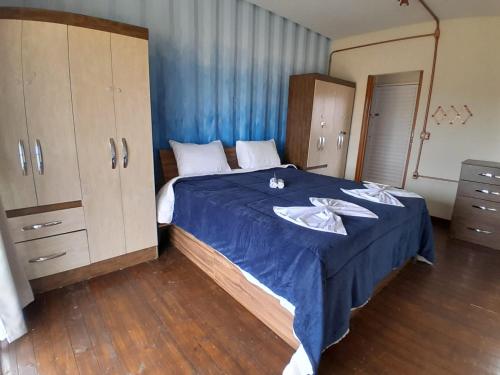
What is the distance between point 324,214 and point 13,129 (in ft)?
6.64

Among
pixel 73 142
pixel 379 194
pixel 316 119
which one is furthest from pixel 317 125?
pixel 73 142

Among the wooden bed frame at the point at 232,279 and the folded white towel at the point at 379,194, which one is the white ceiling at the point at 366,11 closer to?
the folded white towel at the point at 379,194

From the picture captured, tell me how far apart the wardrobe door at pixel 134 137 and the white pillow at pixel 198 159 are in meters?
0.43

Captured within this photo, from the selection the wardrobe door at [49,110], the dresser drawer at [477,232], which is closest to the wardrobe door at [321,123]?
the dresser drawer at [477,232]

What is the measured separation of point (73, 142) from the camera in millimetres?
1905

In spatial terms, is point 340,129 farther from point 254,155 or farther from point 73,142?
point 73,142

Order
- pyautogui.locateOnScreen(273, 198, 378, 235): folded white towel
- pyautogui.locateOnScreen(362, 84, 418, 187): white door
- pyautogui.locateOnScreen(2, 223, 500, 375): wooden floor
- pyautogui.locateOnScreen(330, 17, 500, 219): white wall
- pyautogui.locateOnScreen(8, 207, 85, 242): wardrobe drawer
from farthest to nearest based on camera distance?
pyautogui.locateOnScreen(362, 84, 418, 187): white door < pyautogui.locateOnScreen(330, 17, 500, 219): white wall < pyautogui.locateOnScreen(8, 207, 85, 242): wardrobe drawer < pyautogui.locateOnScreen(273, 198, 378, 235): folded white towel < pyautogui.locateOnScreen(2, 223, 500, 375): wooden floor

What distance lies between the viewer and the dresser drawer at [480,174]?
2.79m

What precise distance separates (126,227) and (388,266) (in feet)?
6.72

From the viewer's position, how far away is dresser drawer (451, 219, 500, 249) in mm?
2848

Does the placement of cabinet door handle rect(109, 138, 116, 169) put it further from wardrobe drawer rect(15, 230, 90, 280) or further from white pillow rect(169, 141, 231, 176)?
white pillow rect(169, 141, 231, 176)

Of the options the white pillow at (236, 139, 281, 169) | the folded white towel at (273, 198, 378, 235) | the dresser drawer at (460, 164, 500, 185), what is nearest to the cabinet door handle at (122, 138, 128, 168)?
the folded white towel at (273, 198, 378, 235)

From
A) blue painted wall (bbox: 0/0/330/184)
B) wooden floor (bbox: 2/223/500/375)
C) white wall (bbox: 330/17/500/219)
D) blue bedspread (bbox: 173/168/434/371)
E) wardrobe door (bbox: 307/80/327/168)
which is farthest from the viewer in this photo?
wardrobe door (bbox: 307/80/327/168)

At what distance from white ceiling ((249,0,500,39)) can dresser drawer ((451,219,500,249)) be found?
227 cm
